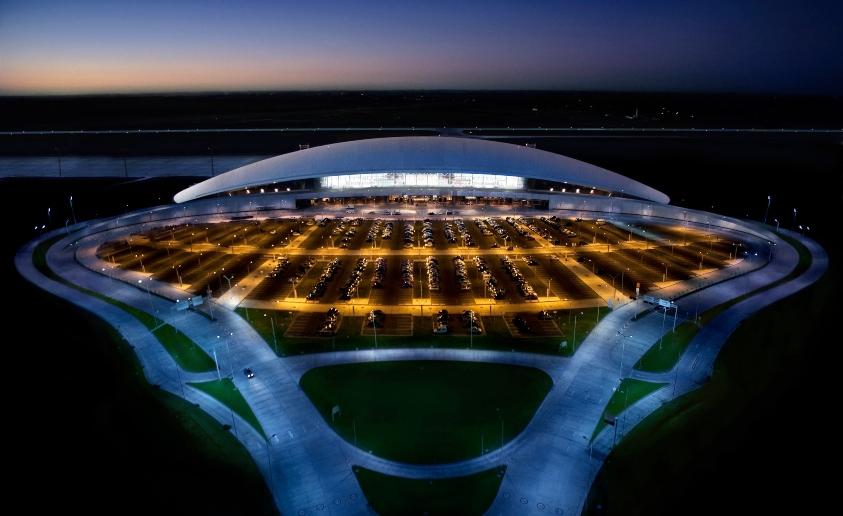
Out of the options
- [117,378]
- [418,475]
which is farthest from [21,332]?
[418,475]

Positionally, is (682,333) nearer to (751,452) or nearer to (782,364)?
(782,364)

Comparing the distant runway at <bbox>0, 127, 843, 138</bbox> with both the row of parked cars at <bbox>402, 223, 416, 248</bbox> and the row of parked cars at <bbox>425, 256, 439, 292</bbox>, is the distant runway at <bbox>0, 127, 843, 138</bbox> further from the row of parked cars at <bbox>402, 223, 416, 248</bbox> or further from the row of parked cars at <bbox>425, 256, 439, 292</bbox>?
the row of parked cars at <bbox>425, 256, 439, 292</bbox>

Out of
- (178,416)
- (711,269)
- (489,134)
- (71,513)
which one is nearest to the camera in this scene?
(71,513)

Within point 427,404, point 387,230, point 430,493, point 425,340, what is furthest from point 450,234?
point 430,493

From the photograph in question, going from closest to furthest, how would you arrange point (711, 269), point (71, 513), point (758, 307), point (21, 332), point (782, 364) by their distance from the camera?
point (71, 513)
point (782, 364)
point (21, 332)
point (758, 307)
point (711, 269)

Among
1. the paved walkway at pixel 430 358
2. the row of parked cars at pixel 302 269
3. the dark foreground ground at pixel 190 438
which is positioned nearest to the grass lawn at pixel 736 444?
the dark foreground ground at pixel 190 438

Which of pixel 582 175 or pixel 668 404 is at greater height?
pixel 582 175

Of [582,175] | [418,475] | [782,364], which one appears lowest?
[418,475]

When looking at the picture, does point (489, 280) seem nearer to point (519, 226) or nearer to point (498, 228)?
point (498, 228)
